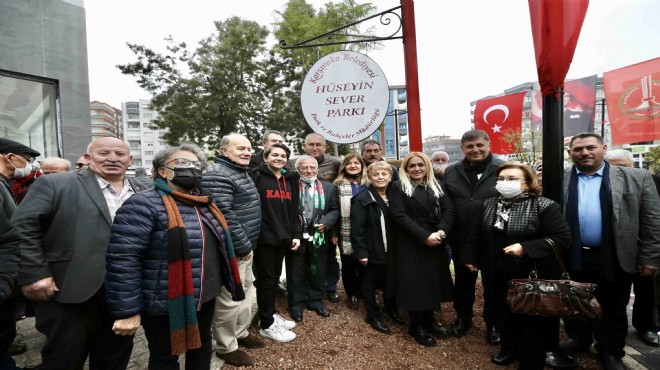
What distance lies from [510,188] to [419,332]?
182cm

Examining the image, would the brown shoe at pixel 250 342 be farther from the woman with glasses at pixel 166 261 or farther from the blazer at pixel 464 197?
the blazer at pixel 464 197

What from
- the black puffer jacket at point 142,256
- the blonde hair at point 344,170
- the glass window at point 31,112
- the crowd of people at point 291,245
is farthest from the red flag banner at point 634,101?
the glass window at point 31,112

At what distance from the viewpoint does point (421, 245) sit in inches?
140

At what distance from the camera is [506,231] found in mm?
2865

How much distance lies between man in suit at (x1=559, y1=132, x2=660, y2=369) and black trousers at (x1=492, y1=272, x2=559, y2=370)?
0.56m

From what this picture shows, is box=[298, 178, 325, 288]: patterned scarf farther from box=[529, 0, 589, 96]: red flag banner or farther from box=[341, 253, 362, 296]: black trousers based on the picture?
box=[529, 0, 589, 96]: red flag banner

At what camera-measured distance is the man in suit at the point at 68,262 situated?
86.8 inches

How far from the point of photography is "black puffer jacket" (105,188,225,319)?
194 centimetres

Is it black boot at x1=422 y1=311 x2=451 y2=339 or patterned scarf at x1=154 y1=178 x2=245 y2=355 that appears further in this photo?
black boot at x1=422 y1=311 x2=451 y2=339

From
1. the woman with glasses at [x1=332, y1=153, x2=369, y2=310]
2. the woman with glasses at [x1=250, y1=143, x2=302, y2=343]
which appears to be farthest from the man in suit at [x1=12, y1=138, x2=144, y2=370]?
the woman with glasses at [x1=332, y1=153, x2=369, y2=310]

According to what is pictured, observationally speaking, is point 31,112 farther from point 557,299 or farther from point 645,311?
point 645,311

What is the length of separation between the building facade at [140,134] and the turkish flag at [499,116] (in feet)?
247

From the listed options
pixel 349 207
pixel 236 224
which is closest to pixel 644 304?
pixel 349 207

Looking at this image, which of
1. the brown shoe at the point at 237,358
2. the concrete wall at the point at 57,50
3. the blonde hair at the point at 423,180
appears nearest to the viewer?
the brown shoe at the point at 237,358
